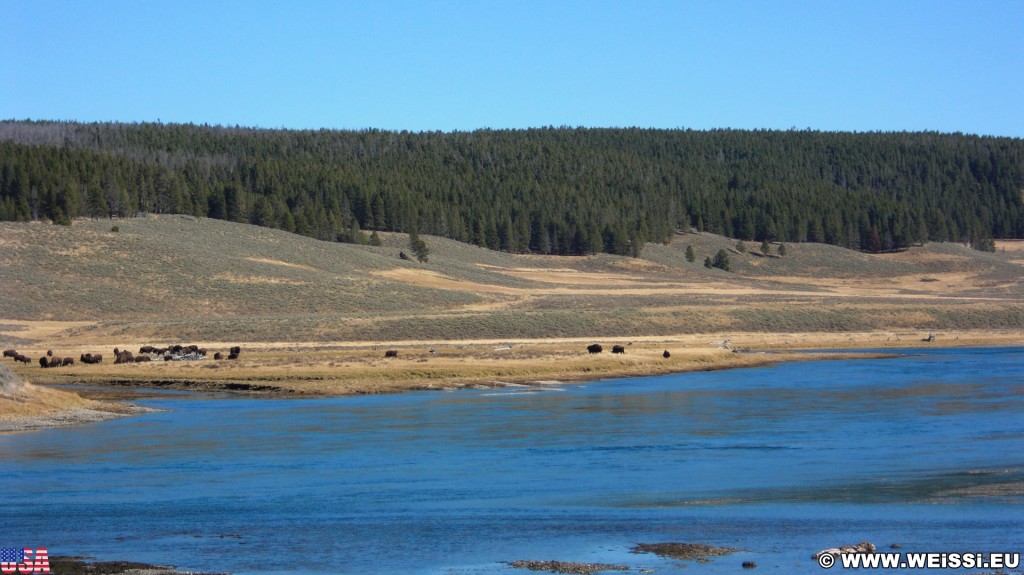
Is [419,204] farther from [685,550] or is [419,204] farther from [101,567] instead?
[101,567]

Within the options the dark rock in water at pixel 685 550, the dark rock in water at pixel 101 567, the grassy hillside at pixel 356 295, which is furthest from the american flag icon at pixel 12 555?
the grassy hillside at pixel 356 295

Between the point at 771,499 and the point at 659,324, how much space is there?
56.8m

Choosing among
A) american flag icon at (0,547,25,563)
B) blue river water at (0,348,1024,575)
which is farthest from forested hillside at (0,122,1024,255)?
american flag icon at (0,547,25,563)

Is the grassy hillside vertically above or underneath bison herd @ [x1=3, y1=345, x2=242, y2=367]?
above

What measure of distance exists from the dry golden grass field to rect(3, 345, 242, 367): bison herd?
831mm

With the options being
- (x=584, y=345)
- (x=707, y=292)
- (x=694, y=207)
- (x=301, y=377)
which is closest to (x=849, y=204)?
(x=694, y=207)

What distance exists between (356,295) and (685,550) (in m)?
79.3

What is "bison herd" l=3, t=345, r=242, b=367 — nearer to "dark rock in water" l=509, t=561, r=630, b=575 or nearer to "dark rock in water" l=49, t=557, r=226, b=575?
"dark rock in water" l=49, t=557, r=226, b=575

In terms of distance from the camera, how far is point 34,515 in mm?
21984

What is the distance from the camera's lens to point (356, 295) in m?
96.3

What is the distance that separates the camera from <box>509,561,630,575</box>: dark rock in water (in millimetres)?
17312

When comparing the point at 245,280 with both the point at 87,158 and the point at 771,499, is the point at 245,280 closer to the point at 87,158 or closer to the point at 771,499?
the point at 87,158

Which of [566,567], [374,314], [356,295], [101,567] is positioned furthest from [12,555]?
[356,295]

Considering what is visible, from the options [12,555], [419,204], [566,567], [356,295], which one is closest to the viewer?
[566,567]
